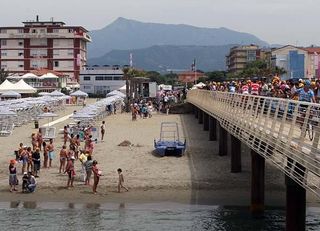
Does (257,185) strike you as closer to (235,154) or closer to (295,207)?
(295,207)

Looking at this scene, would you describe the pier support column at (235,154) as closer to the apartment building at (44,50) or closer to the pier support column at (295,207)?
the pier support column at (295,207)

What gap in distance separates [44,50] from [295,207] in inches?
4903

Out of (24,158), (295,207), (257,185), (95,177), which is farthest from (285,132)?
(24,158)

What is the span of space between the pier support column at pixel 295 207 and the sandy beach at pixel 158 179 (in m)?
8.08

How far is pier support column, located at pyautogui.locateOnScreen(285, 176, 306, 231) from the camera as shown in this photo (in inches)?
556

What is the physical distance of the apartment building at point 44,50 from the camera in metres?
134

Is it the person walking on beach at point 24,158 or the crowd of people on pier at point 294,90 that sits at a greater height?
the crowd of people on pier at point 294,90

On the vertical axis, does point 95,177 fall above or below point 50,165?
above

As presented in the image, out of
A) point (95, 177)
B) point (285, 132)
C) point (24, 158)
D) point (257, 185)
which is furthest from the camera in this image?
point (24, 158)

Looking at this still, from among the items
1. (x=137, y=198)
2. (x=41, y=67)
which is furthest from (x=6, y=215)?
(x=41, y=67)

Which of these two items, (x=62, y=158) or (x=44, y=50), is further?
(x=44, y=50)

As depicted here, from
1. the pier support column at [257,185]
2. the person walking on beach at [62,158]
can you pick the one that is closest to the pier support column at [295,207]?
the pier support column at [257,185]

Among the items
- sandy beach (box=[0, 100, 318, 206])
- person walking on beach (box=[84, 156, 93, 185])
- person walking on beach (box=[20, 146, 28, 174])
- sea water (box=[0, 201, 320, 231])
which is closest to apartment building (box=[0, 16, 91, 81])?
sandy beach (box=[0, 100, 318, 206])

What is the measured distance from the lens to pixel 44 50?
134875 mm
